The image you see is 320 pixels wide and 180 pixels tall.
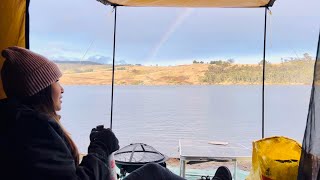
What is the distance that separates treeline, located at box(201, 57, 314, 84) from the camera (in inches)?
→ 138

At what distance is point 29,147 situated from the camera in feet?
3.33

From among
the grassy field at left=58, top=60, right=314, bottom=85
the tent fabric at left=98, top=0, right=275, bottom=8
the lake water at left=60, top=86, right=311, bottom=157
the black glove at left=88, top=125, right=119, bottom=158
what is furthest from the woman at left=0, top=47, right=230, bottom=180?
the grassy field at left=58, top=60, right=314, bottom=85

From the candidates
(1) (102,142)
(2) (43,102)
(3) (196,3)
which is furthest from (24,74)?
(3) (196,3)

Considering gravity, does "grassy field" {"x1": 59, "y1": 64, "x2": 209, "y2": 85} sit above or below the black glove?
above

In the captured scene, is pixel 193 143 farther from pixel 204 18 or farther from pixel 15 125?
pixel 204 18

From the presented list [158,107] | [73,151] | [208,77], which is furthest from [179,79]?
[73,151]

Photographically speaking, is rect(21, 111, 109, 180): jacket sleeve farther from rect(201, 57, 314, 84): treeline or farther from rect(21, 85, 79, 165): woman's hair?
rect(201, 57, 314, 84): treeline

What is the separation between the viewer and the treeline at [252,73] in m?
3.51

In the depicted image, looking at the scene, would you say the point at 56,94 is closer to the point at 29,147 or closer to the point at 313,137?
the point at 29,147

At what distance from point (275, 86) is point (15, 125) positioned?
345 cm

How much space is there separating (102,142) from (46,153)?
1.36 ft

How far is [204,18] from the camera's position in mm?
6250

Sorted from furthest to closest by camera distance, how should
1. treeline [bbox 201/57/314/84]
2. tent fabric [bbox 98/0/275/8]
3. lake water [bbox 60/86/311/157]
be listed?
lake water [bbox 60/86/311/157]
treeline [bbox 201/57/314/84]
tent fabric [bbox 98/0/275/8]

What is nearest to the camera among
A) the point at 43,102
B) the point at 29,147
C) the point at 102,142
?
the point at 29,147
